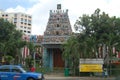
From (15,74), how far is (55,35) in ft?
132

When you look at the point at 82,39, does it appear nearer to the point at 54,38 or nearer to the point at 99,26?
the point at 99,26

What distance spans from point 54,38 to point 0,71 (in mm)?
39619

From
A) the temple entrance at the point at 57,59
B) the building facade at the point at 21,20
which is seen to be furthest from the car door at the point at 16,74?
the building facade at the point at 21,20

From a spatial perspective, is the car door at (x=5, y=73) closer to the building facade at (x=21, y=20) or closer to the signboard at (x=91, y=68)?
the signboard at (x=91, y=68)

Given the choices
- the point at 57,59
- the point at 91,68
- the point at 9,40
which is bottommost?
the point at 91,68

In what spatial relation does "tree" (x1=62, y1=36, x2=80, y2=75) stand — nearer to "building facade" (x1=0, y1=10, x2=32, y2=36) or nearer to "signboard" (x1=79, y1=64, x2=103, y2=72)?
"signboard" (x1=79, y1=64, x2=103, y2=72)

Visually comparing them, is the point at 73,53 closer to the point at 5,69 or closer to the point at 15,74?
the point at 5,69

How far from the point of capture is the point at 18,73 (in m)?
28.3

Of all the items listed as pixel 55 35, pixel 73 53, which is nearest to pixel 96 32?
pixel 73 53

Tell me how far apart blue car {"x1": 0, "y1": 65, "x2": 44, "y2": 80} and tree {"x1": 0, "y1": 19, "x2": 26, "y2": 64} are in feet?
98.5

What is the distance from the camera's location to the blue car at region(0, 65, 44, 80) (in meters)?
27.9

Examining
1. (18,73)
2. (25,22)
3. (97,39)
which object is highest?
(25,22)

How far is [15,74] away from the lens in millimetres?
28219

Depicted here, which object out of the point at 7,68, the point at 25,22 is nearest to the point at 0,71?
the point at 7,68
